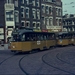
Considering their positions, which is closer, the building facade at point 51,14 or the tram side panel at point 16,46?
the tram side panel at point 16,46

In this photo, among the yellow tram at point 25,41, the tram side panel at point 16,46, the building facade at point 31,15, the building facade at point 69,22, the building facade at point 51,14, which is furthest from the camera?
the building facade at point 69,22

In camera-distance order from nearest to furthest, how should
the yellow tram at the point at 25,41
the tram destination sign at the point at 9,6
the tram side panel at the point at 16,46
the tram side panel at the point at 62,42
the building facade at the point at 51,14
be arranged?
1. the tram side panel at the point at 16,46
2. the yellow tram at the point at 25,41
3. the tram side panel at the point at 62,42
4. the tram destination sign at the point at 9,6
5. the building facade at the point at 51,14

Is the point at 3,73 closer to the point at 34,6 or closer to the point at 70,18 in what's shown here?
the point at 34,6

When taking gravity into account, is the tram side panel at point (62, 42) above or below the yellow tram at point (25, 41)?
below

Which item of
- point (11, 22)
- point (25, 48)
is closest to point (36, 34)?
point (25, 48)

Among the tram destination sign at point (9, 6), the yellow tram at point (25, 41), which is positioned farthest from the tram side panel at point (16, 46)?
the tram destination sign at point (9, 6)

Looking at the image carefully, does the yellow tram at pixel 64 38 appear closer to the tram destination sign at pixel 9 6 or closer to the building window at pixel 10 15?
the building window at pixel 10 15

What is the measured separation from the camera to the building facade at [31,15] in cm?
3975

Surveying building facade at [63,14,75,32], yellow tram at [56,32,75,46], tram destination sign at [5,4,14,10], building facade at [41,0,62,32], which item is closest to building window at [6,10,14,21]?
tram destination sign at [5,4,14,10]

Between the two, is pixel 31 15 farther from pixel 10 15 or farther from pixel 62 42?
pixel 62 42

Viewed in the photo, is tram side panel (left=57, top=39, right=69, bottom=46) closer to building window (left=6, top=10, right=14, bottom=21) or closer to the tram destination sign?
building window (left=6, top=10, right=14, bottom=21)

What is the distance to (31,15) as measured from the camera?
147 feet

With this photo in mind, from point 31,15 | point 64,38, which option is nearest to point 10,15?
point 31,15

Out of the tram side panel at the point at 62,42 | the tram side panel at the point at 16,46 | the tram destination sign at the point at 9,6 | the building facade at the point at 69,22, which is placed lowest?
the tram side panel at the point at 62,42
